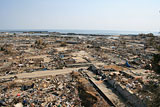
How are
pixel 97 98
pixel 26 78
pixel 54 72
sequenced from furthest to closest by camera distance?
Result: pixel 54 72, pixel 26 78, pixel 97 98

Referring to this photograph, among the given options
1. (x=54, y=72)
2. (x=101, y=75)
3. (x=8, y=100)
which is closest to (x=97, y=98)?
(x=101, y=75)

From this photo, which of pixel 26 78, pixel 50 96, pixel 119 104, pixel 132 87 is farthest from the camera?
Result: pixel 26 78

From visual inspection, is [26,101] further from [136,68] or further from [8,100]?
[136,68]

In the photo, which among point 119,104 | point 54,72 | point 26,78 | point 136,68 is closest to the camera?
point 119,104

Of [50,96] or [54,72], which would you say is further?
[54,72]

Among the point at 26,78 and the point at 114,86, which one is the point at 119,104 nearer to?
the point at 114,86

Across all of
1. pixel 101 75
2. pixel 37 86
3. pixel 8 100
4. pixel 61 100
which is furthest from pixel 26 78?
pixel 101 75

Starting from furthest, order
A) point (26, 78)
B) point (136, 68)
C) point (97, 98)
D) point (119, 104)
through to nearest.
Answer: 1. point (136, 68)
2. point (26, 78)
3. point (97, 98)
4. point (119, 104)

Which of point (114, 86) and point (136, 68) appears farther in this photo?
point (136, 68)
